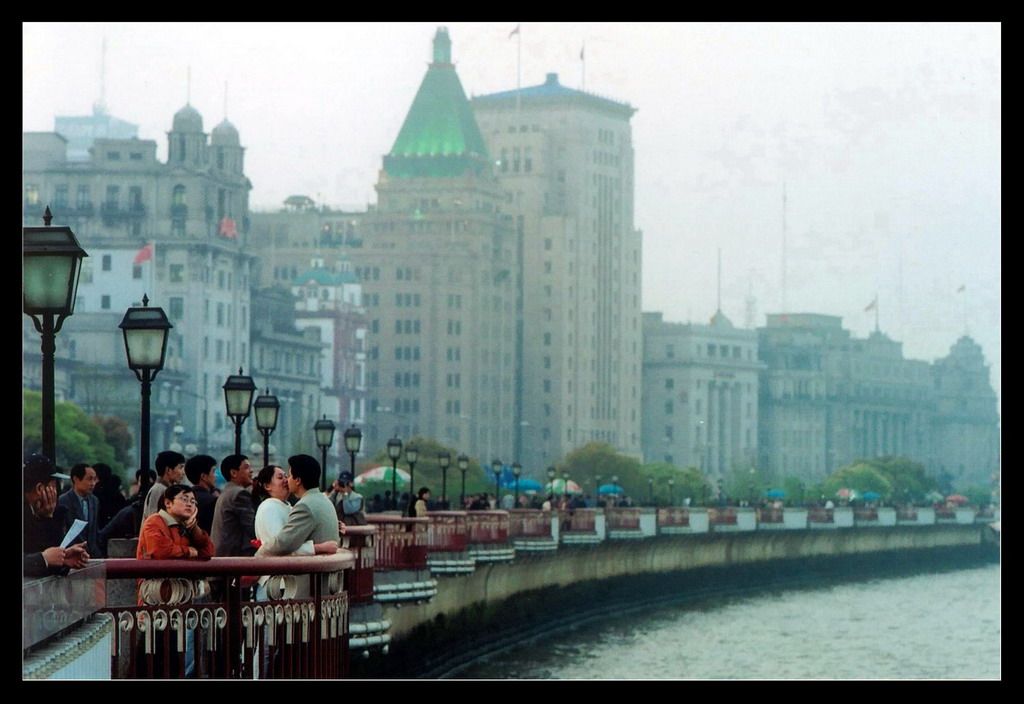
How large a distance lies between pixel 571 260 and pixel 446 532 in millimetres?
105007

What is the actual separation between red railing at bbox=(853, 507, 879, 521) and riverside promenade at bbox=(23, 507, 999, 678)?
1580 millimetres

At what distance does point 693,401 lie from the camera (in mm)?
147125

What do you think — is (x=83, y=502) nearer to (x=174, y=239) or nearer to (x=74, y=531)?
(x=74, y=531)

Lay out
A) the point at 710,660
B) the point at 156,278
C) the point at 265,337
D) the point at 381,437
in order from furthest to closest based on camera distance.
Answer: the point at 381,437, the point at 265,337, the point at 156,278, the point at 710,660

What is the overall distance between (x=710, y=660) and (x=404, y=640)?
20120mm

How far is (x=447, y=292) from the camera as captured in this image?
126625 millimetres

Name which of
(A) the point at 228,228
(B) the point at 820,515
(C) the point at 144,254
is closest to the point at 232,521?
(B) the point at 820,515

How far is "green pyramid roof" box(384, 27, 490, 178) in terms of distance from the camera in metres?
139

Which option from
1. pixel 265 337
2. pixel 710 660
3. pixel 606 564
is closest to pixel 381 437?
pixel 265 337

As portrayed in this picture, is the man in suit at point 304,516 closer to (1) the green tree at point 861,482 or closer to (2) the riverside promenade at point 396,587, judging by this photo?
(2) the riverside promenade at point 396,587

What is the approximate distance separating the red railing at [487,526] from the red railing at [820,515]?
48686 millimetres
